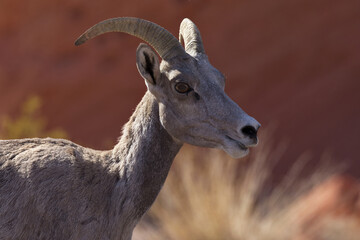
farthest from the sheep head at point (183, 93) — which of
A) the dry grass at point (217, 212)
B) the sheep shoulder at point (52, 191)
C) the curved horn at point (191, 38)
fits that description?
the dry grass at point (217, 212)

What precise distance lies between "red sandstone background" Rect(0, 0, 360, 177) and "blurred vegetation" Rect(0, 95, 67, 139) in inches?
11.6

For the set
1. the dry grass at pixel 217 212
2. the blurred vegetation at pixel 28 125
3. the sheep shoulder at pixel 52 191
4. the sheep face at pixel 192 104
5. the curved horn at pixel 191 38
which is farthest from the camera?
the blurred vegetation at pixel 28 125

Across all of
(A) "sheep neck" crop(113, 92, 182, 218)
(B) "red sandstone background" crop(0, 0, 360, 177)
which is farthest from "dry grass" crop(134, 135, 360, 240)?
(A) "sheep neck" crop(113, 92, 182, 218)

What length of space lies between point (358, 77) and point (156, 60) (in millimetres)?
8518

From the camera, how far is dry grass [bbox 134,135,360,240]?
310 inches

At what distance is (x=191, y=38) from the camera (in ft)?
15.5

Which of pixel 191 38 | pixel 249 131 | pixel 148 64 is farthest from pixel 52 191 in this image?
pixel 191 38

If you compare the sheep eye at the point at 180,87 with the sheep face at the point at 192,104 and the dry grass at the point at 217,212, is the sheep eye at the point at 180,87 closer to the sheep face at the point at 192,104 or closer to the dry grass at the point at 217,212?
the sheep face at the point at 192,104

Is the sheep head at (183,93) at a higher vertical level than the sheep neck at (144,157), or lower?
higher

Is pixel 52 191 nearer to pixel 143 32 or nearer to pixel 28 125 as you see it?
pixel 143 32

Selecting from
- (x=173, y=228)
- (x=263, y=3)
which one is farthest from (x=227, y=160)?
(x=263, y=3)

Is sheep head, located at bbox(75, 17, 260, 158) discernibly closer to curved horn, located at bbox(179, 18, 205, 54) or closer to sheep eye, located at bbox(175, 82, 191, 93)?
sheep eye, located at bbox(175, 82, 191, 93)

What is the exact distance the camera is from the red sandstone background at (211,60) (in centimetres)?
1200

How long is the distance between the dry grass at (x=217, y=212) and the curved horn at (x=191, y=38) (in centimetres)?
351
